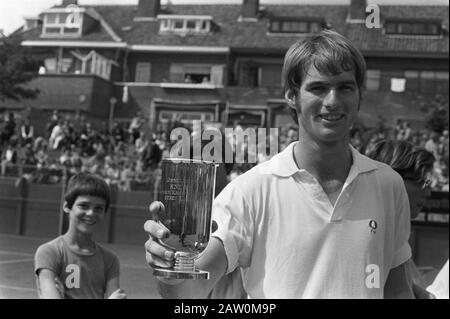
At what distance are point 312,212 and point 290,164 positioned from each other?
3.9 inches

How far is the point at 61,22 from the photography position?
185cm

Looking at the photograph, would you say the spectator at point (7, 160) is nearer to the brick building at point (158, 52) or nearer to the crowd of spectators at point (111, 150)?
the crowd of spectators at point (111, 150)

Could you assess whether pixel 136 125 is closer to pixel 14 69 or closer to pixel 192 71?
pixel 192 71

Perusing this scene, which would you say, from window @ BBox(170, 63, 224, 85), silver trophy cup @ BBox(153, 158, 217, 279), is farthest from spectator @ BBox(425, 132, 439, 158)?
silver trophy cup @ BBox(153, 158, 217, 279)

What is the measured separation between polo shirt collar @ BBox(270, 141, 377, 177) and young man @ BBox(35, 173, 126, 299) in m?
0.80

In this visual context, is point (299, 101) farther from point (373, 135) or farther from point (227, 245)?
point (373, 135)

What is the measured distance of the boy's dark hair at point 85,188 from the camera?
6.15ft

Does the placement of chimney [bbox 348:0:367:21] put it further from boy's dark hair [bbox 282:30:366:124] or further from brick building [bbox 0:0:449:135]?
boy's dark hair [bbox 282:30:366:124]

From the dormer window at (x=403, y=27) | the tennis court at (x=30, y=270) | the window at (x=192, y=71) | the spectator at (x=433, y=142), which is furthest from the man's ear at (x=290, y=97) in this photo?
the spectator at (x=433, y=142)

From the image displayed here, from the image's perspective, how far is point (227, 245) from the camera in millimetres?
1083

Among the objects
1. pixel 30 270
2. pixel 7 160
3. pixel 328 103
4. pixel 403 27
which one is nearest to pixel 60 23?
pixel 328 103

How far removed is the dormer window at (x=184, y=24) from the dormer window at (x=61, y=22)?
27 centimetres

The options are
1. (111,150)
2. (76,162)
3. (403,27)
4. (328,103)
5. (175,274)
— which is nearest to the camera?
(175,274)

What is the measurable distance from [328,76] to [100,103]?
1599mm
